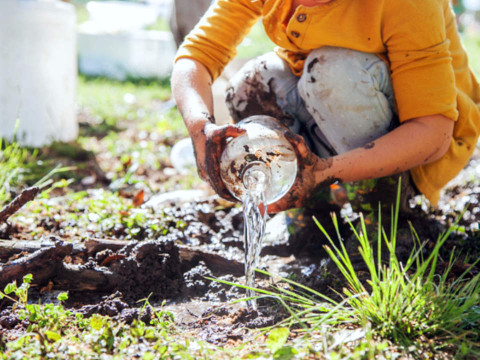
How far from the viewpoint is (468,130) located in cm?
212

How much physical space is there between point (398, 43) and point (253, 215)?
841mm

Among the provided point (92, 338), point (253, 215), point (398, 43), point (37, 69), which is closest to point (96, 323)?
point (92, 338)

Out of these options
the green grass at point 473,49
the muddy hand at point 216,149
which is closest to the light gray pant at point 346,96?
the muddy hand at point 216,149

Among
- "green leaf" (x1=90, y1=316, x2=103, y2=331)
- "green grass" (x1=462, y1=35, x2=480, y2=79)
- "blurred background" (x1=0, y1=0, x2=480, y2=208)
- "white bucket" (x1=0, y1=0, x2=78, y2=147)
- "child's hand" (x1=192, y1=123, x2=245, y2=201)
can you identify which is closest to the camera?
"green leaf" (x1=90, y1=316, x2=103, y2=331)

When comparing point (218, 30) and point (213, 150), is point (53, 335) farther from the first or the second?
point (218, 30)

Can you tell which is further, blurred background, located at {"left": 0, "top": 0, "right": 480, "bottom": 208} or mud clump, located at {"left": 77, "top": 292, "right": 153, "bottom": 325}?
blurred background, located at {"left": 0, "top": 0, "right": 480, "bottom": 208}

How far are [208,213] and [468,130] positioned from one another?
125cm

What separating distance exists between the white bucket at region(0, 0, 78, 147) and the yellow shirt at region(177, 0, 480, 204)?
6.92 feet

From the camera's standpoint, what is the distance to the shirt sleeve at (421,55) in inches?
69.9

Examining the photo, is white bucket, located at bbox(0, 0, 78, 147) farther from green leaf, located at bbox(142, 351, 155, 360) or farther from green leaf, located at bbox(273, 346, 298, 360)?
green leaf, located at bbox(273, 346, 298, 360)

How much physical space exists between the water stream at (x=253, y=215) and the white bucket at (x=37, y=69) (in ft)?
8.45

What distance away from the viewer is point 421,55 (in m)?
1.80

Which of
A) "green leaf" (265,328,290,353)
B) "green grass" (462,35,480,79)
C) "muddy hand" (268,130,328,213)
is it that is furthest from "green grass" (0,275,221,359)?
"green grass" (462,35,480,79)

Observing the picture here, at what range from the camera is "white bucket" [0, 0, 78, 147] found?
12.1 feet
